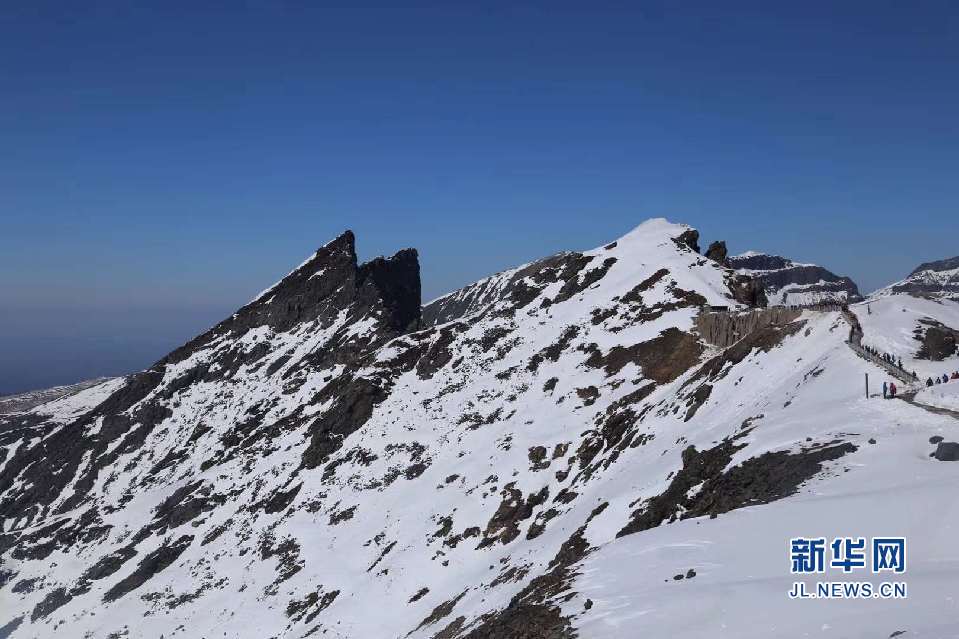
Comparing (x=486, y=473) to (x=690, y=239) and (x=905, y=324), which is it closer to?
(x=905, y=324)

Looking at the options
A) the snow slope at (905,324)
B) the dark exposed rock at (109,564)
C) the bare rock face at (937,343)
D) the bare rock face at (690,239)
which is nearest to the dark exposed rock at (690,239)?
the bare rock face at (690,239)

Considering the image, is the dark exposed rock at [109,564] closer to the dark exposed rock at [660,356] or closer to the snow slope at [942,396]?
the dark exposed rock at [660,356]

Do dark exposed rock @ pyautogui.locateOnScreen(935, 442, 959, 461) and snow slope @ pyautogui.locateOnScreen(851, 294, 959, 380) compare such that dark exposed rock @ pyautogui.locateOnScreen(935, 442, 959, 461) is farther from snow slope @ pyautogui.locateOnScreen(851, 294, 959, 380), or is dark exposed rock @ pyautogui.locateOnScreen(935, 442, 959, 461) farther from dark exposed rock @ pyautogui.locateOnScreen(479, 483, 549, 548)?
dark exposed rock @ pyautogui.locateOnScreen(479, 483, 549, 548)

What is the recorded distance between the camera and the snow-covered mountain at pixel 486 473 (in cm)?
1720

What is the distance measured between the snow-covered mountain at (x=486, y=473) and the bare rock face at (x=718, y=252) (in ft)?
16.7

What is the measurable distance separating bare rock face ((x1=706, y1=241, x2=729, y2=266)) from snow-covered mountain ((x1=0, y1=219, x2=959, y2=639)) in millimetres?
5075

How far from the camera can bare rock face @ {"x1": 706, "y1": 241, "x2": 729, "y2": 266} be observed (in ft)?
266

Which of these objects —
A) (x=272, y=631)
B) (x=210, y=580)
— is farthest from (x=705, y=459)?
(x=210, y=580)

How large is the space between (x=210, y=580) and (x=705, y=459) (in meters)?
51.8

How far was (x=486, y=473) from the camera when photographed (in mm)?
54156

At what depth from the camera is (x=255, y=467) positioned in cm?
7706

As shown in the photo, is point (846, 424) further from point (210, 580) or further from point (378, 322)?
point (378, 322)

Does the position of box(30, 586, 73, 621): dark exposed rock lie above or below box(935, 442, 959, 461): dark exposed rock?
below


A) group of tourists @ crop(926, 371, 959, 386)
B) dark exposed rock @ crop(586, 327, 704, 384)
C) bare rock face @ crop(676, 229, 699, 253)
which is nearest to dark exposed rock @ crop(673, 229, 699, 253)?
bare rock face @ crop(676, 229, 699, 253)
